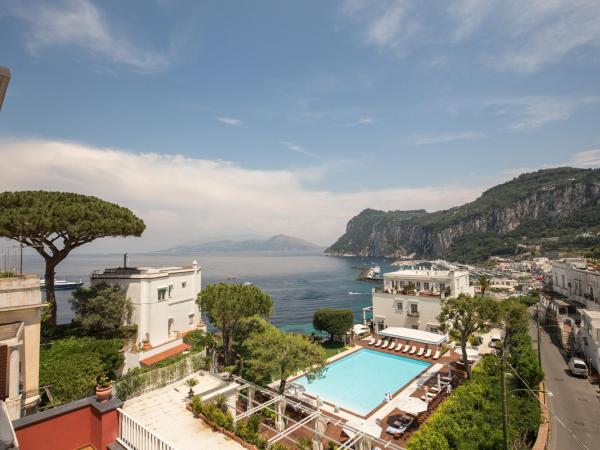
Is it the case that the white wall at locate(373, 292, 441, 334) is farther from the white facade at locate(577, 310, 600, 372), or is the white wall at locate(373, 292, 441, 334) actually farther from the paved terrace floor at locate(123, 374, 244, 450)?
the paved terrace floor at locate(123, 374, 244, 450)

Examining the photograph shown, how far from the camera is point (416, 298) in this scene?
3606cm

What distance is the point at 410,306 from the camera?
36.4m

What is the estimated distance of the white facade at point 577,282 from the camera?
33406mm

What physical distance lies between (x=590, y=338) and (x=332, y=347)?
21.4 meters

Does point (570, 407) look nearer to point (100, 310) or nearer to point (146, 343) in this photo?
point (146, 343)

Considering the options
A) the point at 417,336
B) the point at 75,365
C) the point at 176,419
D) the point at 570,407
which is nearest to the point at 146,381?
the point at 176,419

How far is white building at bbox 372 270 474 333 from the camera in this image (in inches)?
1384

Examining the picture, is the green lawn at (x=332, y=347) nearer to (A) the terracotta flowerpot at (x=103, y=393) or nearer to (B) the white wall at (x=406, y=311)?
(B) the white wall at (x=406, y=311)

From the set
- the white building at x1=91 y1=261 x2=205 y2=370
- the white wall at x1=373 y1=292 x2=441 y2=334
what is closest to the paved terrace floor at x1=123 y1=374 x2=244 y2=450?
the white building at x1=91 y1=261 x2=205 y2=370

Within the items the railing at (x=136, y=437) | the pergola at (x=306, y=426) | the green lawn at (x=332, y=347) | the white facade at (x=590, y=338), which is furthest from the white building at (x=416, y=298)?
the railing at (x=136, y=437)

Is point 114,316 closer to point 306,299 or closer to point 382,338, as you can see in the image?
point 382,338

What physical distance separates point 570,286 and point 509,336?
2382cm

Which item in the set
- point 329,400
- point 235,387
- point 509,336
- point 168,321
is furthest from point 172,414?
point 509,336

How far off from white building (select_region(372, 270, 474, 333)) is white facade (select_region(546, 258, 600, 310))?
1174 cm
